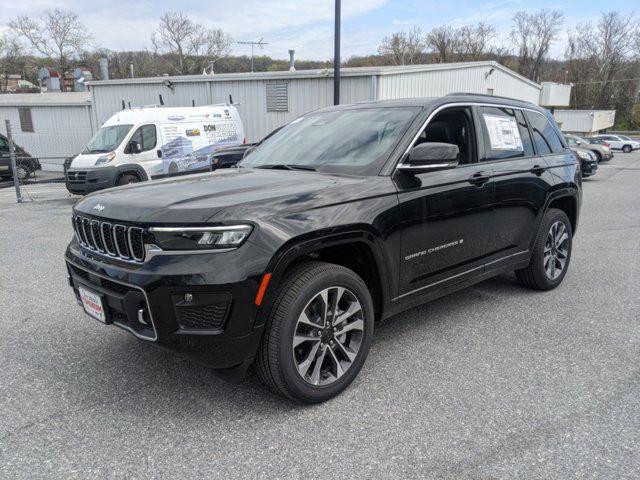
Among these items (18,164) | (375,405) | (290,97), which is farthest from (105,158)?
(375,405)

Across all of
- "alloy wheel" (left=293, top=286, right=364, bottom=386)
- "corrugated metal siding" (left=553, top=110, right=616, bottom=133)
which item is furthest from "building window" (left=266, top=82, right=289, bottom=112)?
"corrugated metal siding" (left=553, top=110, right=616, bottom=133)

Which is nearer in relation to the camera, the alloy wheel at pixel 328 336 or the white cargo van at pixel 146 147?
the alloy wheel at pixel 328 336

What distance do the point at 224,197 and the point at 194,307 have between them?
2.12 ft

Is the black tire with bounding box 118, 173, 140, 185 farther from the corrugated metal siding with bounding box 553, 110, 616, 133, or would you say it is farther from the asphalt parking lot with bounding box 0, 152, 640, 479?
the corrugated metal siding with bounding box 553, 110, 616, 133

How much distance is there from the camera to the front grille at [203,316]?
2.59 meters

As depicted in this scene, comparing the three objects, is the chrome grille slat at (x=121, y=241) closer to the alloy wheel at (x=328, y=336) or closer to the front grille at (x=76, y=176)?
the alloy wheel at (x=328, y=336)

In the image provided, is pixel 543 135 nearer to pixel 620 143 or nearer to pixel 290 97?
pixel 290 97

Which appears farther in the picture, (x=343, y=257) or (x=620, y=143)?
(x=620, y=143)

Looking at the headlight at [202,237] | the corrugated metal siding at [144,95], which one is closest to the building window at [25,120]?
the corrugated metal siding at [144,95]

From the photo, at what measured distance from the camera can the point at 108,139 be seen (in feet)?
42.5

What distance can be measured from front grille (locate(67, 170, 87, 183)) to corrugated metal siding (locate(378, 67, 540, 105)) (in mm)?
8173

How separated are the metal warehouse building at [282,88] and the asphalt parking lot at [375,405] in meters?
11.3

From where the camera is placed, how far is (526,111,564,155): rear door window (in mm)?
4848

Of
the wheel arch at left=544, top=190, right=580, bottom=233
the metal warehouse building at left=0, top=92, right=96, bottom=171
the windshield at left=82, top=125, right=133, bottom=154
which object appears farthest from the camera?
the metal warehouse building at left=0, top=92, right=96, bottom=171
